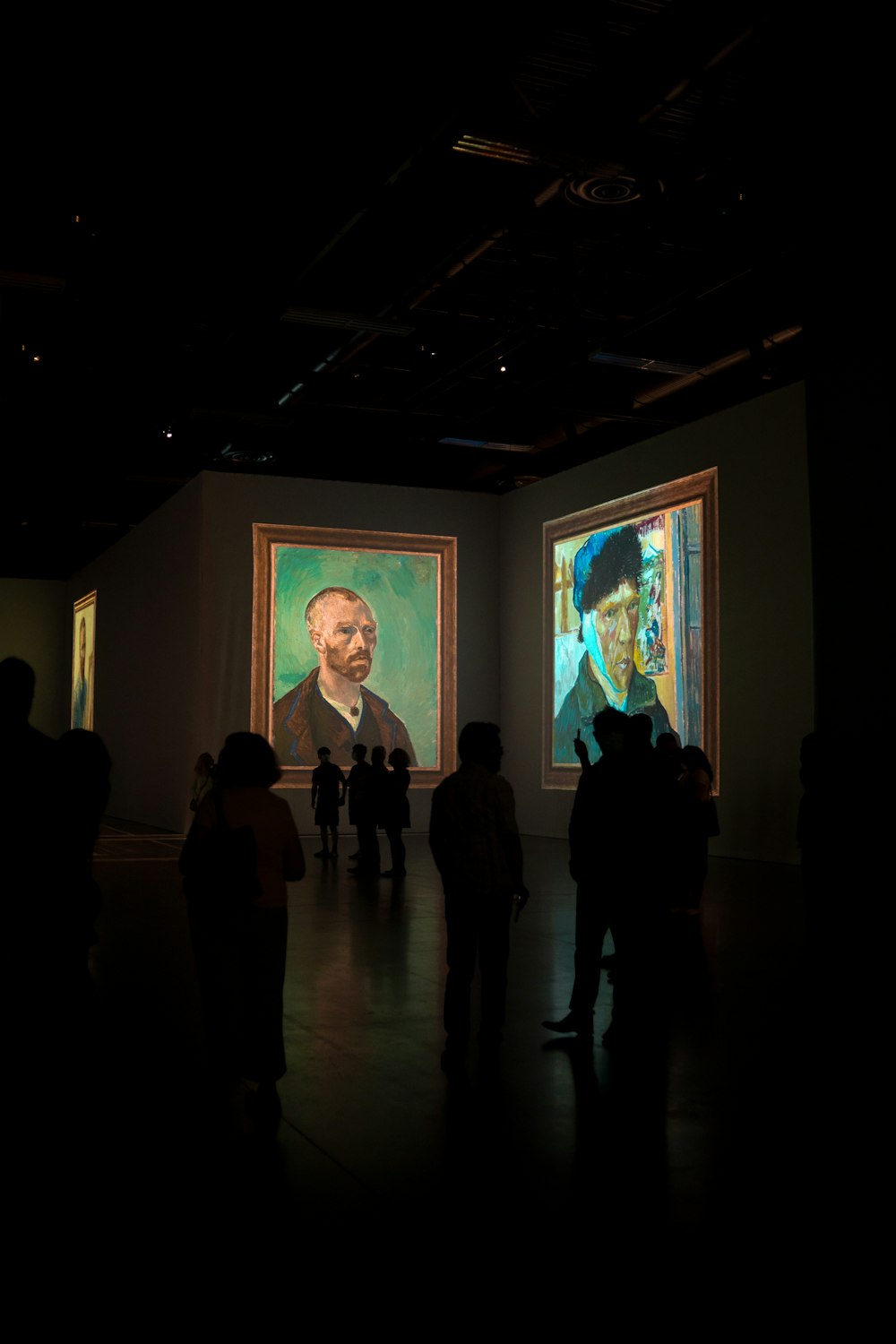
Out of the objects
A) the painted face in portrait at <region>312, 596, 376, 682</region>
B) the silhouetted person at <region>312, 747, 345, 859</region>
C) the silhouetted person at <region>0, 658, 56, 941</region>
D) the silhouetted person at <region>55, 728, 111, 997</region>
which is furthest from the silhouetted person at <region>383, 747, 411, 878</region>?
the silhouetted person at <region>0, 658, 56, 941</region>

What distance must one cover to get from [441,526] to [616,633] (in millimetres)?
5523

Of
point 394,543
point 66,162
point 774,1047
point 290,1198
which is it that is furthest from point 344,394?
point 290,1198

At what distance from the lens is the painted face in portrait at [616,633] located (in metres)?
20.3

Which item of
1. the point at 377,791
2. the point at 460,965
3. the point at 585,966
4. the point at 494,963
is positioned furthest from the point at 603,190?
the point at 460,965

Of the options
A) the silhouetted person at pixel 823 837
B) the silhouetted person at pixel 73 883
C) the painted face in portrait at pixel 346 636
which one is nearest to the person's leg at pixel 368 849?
the painted face in portrait at pixel 346 636

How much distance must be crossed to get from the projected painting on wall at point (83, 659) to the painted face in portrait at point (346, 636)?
41.2 ft

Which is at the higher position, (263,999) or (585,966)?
(263,999)

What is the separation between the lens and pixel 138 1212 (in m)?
4.09

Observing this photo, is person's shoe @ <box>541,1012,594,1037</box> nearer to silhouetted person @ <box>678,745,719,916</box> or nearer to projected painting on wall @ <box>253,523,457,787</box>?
silhouetted person @ <box>678,745,719,916</box>

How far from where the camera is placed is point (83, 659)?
35875 mm

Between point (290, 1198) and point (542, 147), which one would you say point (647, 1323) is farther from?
point (542, 147)

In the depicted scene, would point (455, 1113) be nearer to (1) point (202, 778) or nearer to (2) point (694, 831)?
(2) point (694, 831)

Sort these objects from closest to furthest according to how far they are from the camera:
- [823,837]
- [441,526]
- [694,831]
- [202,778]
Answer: [823,837] < [694,831] < [202,778] < [441,526]

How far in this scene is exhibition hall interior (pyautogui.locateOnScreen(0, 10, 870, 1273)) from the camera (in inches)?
179
